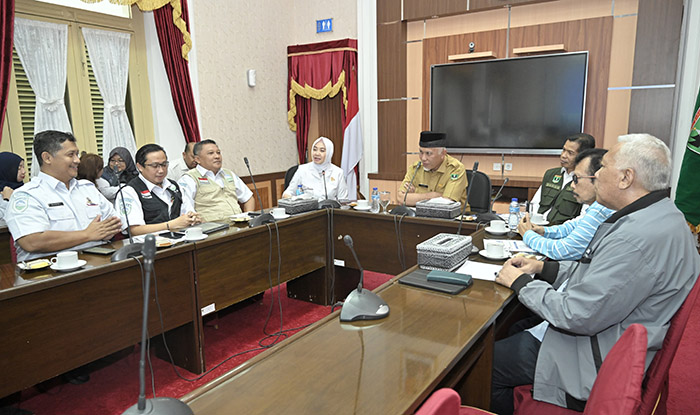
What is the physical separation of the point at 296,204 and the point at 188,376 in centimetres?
124

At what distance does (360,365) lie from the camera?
43.9 inches

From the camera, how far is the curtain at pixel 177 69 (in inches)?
172

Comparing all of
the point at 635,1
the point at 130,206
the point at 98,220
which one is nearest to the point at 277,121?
the point at 130,206

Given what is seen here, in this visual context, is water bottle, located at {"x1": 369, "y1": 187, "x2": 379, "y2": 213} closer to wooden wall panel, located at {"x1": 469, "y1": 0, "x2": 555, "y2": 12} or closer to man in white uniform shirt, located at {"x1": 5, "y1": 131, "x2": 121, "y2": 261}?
man in white uniform shirt, located at {"x1": 5, "y1": 131, "x2": 121, "y2": 261}

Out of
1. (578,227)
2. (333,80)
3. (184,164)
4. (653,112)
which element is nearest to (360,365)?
(578,227)

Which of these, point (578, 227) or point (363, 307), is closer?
point (363, 307)

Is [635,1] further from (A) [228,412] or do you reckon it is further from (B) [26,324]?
(B) [26,324]

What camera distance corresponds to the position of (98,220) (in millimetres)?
2318

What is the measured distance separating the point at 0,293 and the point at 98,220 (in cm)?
77

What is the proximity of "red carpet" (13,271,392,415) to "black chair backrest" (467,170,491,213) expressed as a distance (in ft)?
4.35

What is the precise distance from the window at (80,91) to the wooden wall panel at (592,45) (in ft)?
13.0

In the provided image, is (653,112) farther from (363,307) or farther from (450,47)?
(363,307)

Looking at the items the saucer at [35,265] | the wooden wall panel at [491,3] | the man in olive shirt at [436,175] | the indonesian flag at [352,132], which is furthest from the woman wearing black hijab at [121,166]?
the wooden wall panel at [491,3]

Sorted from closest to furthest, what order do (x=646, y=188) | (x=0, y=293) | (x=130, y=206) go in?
(x=646, y=188) → (x=0, y=293) → (x=130, y=206)
